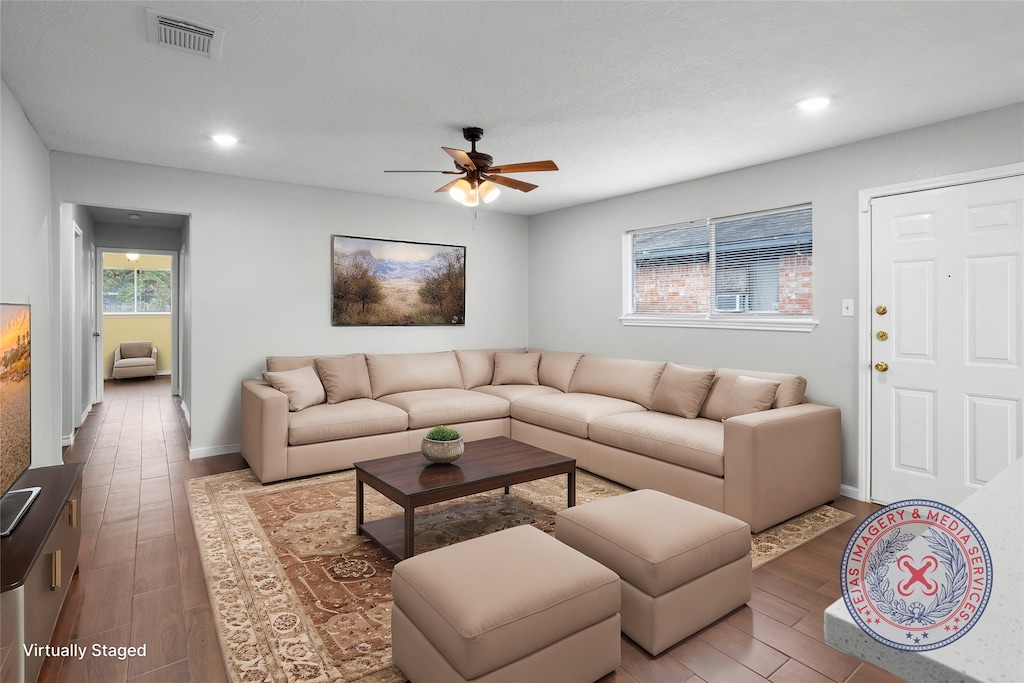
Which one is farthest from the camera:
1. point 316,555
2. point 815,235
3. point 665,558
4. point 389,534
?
point 815,235

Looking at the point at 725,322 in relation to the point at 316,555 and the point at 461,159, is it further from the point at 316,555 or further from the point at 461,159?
the point at 316,555

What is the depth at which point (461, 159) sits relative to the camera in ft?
10.2

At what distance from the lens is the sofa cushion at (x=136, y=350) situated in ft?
32.3

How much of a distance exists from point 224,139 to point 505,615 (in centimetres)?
353

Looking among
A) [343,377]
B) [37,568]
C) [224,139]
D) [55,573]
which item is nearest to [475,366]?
[343,377]

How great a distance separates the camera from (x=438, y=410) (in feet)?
15.3

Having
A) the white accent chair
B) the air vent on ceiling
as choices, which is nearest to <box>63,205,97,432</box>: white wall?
the white accent chair

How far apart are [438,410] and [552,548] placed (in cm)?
282

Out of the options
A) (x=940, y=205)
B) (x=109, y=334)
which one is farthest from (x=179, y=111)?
(x=109, y=334)

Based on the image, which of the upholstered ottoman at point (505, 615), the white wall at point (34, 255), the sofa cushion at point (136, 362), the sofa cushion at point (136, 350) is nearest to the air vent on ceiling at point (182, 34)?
the white wall at point (34, 255)

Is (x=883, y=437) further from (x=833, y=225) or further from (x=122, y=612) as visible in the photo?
(x=122, y=612)

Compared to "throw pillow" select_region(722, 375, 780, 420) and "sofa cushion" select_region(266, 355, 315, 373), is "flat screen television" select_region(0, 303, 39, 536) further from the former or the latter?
"throw pillow" select_region(722, 375, 780, 420)

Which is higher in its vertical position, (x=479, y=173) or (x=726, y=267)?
(x=479, y=173)
